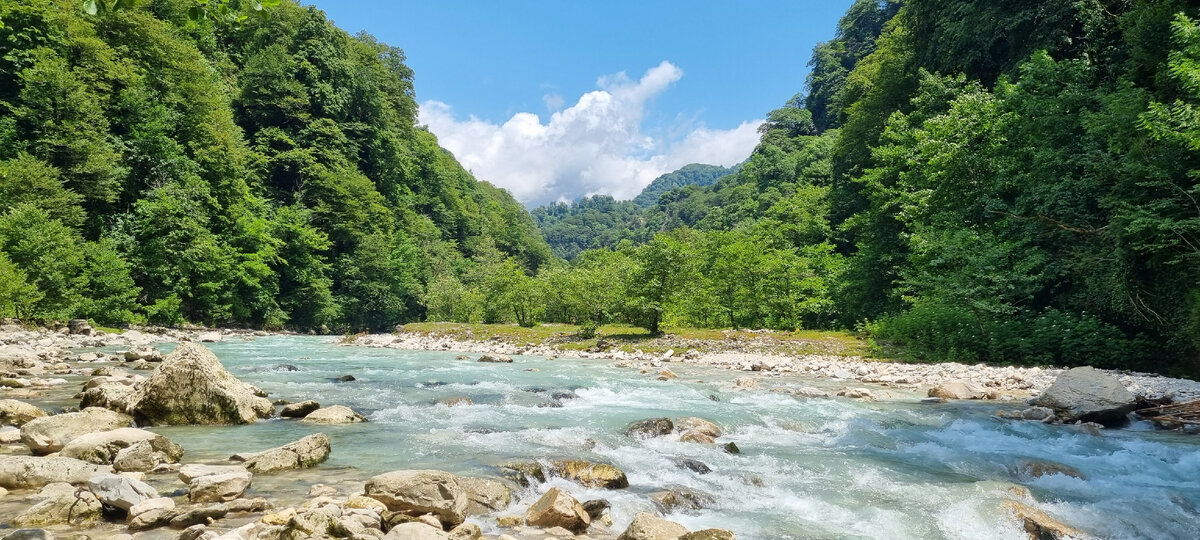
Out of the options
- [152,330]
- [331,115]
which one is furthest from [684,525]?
[331,115]

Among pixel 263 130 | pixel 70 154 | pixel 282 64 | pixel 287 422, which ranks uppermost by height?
pixel 282 64

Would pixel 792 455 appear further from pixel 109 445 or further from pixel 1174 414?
pixel 109 445

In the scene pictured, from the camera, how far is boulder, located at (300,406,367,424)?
954 cm

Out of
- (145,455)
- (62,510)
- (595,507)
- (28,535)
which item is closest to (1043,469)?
(595,507)

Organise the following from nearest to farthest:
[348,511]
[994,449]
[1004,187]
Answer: [348,511] → [994,449] → [1004,187]

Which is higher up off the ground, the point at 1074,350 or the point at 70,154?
the point at 70,154

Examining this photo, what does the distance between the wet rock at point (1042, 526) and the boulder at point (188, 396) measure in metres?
10.4

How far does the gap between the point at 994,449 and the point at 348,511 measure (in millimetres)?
8590

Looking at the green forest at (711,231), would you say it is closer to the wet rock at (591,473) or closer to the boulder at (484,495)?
the boulder at (484,495)

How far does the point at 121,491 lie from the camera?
491cm

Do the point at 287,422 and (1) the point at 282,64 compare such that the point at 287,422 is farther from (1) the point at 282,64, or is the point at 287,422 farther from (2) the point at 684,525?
(1) the point at 282,64

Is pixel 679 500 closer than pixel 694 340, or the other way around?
pixel 679 500

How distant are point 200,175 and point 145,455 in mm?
36412

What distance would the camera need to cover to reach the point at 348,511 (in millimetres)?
4773
